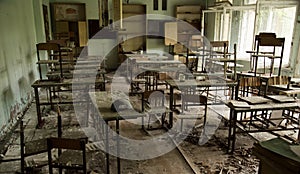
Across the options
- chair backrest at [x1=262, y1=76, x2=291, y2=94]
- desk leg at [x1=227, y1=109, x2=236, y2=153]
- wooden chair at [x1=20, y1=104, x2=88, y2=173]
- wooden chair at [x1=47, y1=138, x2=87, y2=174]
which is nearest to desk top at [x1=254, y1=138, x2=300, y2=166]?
wooden chair at [x1=47, y1=138, x2=87, y2=174]

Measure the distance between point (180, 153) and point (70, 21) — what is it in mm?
6929

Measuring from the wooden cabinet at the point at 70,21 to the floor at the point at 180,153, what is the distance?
186 inches

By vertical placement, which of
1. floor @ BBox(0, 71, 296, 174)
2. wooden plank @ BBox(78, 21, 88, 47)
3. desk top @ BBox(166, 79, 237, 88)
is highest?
wooden plank @ BBox(78, 21, 88, 47)

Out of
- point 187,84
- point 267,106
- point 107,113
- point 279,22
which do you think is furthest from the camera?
point 279,22

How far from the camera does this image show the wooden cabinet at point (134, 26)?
30.0 ft

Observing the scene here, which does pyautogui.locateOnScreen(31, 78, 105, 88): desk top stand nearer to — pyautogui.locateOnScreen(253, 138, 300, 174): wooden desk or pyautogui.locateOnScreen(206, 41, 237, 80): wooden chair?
pyautogui.locateOnScreen(206, 41, 237, 80): wooden chair

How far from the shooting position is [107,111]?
9.82 feet

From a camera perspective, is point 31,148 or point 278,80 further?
point 278,80

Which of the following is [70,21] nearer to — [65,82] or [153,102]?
[65,82]

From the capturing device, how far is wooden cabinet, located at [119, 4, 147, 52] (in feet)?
30.0

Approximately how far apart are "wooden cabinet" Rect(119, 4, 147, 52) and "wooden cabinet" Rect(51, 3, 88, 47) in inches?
53.2

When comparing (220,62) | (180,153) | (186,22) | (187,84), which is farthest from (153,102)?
(186,22)

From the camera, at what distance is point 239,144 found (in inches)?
148

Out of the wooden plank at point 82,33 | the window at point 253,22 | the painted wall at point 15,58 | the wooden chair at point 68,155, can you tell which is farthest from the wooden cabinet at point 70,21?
the wooden chair at point 68,155
